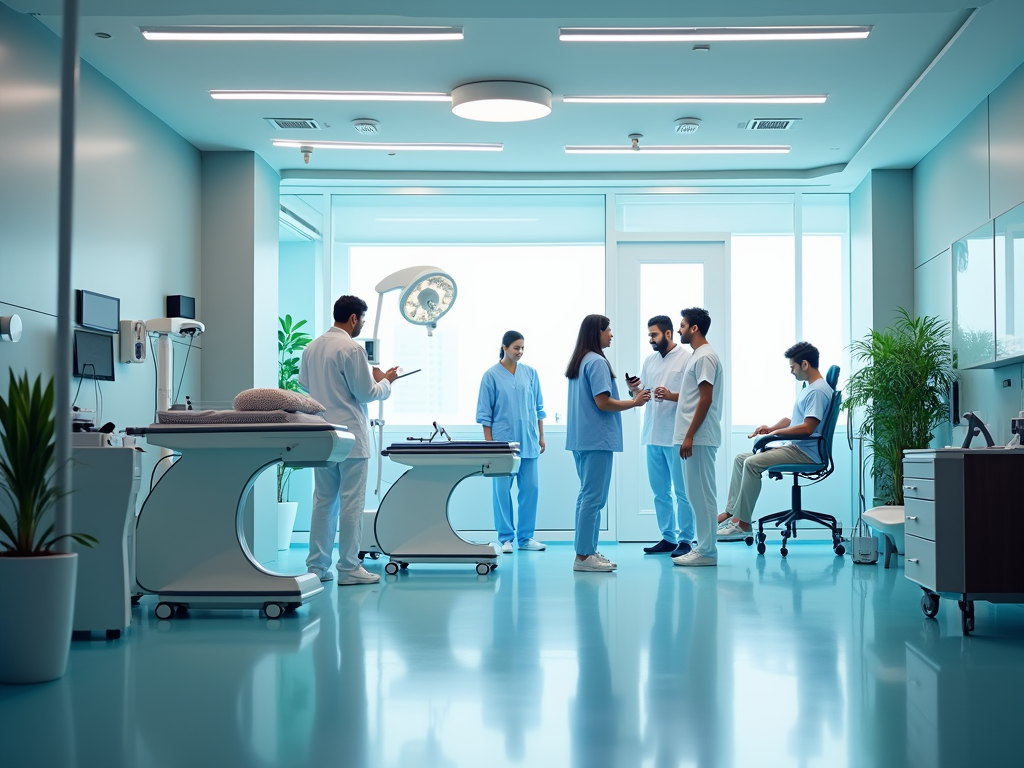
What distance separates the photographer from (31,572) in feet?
10.7

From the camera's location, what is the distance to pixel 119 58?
5.30 meters

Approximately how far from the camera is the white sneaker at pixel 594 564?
603cm

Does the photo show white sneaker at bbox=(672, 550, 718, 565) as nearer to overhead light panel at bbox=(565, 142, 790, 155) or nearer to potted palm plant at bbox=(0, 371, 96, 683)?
overhead light panel at bbox=(565, 142, 790, 155)

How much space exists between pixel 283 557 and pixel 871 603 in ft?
13.6

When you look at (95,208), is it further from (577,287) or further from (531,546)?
(577,287)

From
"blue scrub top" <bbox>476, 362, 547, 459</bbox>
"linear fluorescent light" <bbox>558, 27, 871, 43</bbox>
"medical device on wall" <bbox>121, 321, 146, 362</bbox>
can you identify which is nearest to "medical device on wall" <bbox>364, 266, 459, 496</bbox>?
"blue scrub top" <bbox>476, 362, 547, 459</bbox>

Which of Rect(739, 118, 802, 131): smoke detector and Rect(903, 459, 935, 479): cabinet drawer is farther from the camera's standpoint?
Rect(739, 118, 802, 131): smoke detector

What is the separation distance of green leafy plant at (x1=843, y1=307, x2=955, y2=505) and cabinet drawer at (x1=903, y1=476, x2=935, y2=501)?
5.95 ft

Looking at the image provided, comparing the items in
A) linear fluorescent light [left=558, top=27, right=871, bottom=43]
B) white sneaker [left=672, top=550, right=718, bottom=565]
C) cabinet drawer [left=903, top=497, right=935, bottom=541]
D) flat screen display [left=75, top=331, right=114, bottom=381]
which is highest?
linear fluorescent light [left=558, top=27, right=871, bottom=43]

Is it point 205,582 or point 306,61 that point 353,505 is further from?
point 306,61

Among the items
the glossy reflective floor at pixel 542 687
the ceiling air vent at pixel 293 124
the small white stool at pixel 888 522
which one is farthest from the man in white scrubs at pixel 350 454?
the small white stool at pixel 888 522

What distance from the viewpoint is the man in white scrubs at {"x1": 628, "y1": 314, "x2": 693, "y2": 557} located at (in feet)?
23.3

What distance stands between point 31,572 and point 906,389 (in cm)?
522

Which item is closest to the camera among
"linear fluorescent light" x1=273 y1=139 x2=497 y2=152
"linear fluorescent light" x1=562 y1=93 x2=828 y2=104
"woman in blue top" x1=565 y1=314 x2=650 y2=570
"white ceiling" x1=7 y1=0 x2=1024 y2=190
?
"white ceiling" x1=7 y1=0 x2=1024 y2=190
